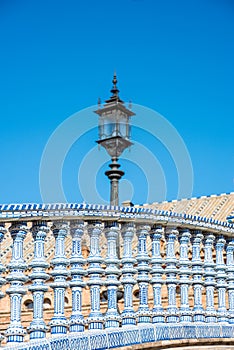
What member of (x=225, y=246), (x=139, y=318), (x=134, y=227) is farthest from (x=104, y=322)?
(x=225, y=246)

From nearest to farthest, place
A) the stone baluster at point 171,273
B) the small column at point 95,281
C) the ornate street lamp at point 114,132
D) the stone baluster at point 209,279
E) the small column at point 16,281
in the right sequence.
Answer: the small column at point 16,281, the small column at point 95,281, the stone baluster at point 171,273, the stone baluster at point 209,279, the ornate street lamp at point 114,132

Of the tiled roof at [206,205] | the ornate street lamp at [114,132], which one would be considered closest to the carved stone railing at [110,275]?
the ornate street lamp at [114,132]

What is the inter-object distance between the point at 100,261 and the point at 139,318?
2.26 feet

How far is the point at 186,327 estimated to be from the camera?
5.90 metres

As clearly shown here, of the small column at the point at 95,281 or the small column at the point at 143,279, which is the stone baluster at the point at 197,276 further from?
the small column at the point at 95,281

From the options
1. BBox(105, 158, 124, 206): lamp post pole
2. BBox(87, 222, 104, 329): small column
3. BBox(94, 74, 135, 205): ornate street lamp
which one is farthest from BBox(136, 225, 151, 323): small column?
BBox(105, 158, 124, 206): lamp post pole

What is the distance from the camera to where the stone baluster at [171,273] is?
19.2 ft

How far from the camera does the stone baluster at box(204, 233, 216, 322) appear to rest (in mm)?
6301

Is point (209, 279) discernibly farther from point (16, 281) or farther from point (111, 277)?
point (16, 281)

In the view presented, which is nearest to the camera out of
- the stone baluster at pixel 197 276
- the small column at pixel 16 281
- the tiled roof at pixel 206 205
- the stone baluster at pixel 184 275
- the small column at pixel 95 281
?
the small column at pixel 16 281

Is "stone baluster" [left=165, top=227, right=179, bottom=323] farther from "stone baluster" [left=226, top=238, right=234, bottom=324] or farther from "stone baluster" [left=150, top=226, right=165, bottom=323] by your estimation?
"stone baluster" [left=226, top=238, right=234, bottom=324]

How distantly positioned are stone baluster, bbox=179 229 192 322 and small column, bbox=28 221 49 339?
1.62m

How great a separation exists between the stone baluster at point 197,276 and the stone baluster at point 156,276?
1.64 feet

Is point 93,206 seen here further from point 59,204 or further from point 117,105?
point 117,105
